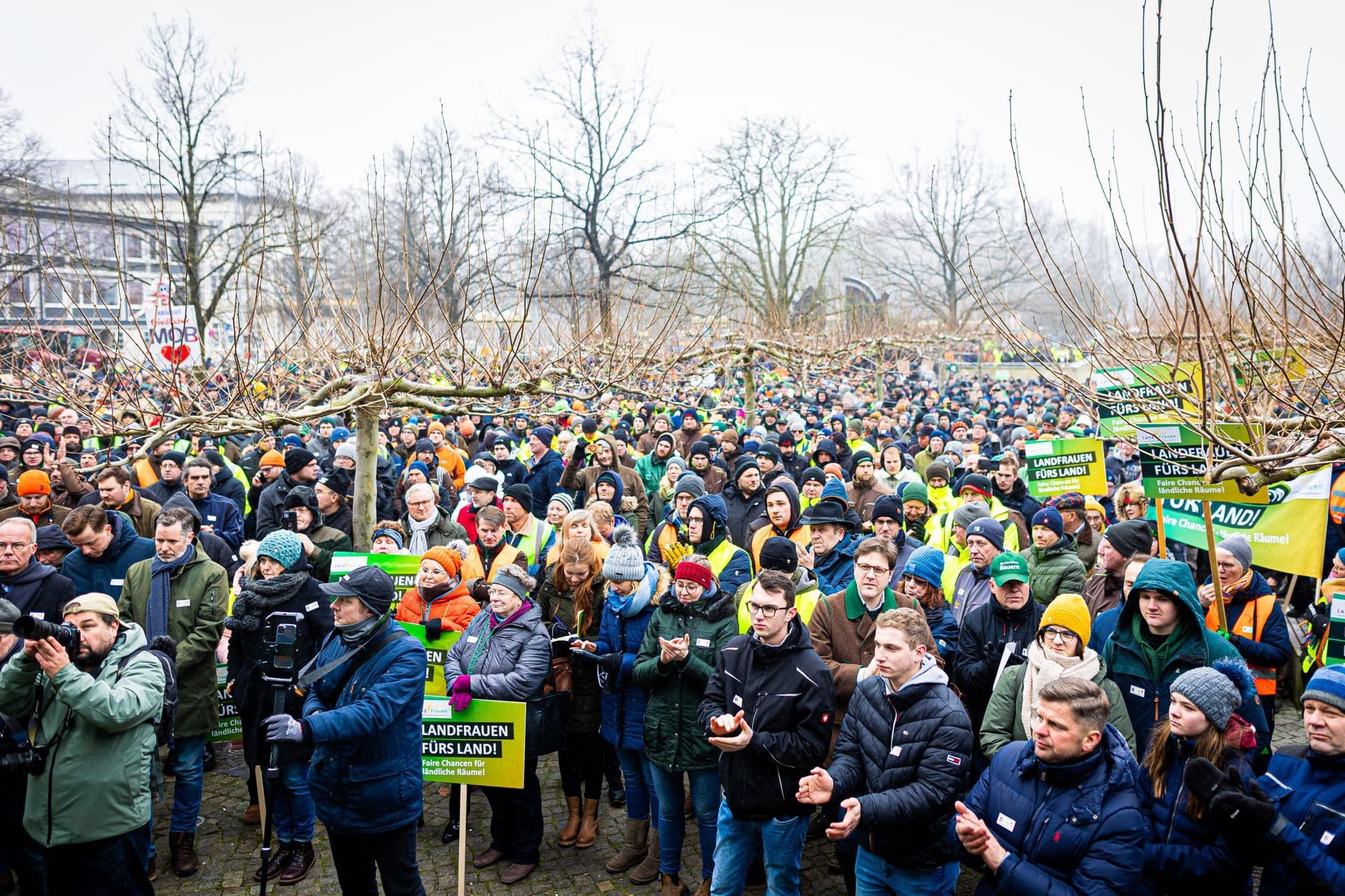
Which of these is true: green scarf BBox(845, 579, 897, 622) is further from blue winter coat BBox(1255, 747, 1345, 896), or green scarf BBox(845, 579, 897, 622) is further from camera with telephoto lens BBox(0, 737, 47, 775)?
camera with telephoto lens BBox(0, 737, 47, 775)

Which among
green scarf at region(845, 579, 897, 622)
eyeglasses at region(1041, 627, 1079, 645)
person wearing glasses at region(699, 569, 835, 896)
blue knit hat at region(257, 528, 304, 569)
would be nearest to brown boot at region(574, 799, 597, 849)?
person wearing glasses at region(699, 569, 835, 896)

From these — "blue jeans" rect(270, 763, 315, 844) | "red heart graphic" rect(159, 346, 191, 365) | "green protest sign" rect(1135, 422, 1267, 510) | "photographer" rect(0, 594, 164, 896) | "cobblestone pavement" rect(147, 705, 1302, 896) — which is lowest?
"cobblestone pavement" rect(147, 705, 1302, 896)

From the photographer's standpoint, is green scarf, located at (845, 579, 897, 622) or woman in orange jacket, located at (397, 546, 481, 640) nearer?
green scarf, located at (845, 579, 897, 622)

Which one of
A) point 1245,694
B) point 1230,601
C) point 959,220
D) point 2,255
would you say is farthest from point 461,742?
point 959,220

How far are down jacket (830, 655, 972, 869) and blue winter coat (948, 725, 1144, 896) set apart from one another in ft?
0.88

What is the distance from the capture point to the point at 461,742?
5000 mm

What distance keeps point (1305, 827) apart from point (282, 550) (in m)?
4.99

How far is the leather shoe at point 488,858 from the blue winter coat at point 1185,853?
3485 millimetres

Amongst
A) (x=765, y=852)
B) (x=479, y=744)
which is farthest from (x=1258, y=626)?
(x=479, y=744)

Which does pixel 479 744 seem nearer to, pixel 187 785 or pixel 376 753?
pixel 376 753

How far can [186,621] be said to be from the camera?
552cm

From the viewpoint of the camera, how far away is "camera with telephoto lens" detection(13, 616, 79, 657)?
Result: 3678 mm

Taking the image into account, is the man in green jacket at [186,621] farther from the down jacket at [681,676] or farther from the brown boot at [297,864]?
the down jacket at [681,676]

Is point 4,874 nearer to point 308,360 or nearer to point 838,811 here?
point 838,811
